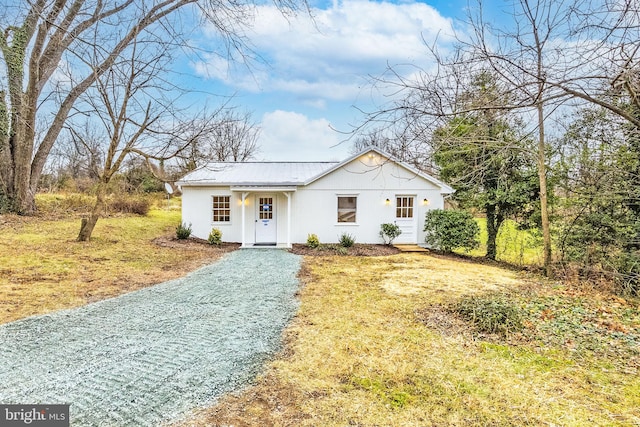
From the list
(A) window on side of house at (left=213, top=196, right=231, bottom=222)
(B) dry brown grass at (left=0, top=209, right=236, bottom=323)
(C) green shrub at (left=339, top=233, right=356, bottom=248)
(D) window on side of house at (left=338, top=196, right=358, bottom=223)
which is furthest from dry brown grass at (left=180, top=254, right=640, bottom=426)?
(A) window on side of house at (left=213, top=196, right=231, bottom=222)

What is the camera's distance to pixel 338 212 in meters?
13.3

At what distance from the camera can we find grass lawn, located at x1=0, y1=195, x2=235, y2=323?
5789mm

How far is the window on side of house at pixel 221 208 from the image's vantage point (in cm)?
1351

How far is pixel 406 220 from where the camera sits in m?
13.4

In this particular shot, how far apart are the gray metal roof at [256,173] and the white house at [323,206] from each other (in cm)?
8

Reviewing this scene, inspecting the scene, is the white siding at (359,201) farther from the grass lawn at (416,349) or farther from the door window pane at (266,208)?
the grass lawn at (416,349)

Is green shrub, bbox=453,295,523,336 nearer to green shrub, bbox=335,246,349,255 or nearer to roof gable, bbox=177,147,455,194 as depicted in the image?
green shrub, bbox=335,246,349,255

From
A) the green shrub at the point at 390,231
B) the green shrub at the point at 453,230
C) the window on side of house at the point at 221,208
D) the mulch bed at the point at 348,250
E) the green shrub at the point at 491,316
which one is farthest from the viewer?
the window on side of house at the point at 221,208

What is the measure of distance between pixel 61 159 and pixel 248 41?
27751 mm

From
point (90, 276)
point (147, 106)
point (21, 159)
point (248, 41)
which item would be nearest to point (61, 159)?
point (21, 159)

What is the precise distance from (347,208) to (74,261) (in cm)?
896

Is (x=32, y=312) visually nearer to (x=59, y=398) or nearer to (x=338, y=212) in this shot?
(x=59, y=398)

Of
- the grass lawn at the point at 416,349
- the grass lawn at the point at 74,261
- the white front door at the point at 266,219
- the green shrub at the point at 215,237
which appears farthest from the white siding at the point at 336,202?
the grass lawn at the point at 416,349

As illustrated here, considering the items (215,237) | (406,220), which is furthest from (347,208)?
(215,237)
